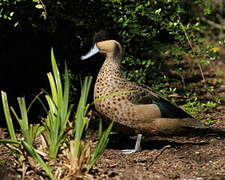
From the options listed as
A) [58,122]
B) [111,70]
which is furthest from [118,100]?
[58,122]

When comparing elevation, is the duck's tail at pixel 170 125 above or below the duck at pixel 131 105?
below

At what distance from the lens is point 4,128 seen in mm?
6363

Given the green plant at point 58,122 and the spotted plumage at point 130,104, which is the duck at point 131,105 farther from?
the green plant at point 58,122

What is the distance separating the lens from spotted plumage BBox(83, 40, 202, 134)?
202 inches

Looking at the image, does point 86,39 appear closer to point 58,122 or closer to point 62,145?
point 62,145

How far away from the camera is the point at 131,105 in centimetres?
517

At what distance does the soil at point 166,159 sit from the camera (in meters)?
4.27

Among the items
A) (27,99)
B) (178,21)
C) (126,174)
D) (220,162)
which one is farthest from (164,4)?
(126,174)

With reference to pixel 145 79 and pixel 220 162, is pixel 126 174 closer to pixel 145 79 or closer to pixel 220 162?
pixel 220 162

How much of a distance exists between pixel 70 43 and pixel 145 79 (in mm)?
1037

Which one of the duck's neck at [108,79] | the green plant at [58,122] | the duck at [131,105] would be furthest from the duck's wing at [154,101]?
the green plant at [58,122]

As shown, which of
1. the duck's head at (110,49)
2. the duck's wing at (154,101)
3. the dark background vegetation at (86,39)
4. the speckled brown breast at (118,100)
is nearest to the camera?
the speckled brown breast at (118,100)

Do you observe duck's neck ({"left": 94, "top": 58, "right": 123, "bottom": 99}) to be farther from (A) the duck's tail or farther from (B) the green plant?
(B) the green plant

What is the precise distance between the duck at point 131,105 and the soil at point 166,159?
210 millimetres
